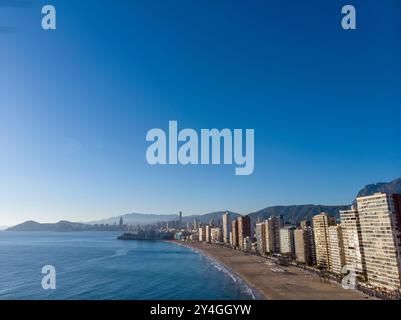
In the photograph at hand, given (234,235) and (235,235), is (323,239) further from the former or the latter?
(234,235)

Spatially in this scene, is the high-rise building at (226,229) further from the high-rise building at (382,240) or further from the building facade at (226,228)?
the high-rise building at (382,240)

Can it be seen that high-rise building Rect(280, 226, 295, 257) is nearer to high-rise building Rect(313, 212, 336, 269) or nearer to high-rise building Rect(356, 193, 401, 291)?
high-rise building Rect(313, 212, 336, 269)

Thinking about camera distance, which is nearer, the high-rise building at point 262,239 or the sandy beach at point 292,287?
the sandy beach at point 292,287

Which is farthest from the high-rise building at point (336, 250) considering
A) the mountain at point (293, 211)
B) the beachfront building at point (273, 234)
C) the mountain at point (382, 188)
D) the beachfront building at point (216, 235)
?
the mountain at point (293, 211)

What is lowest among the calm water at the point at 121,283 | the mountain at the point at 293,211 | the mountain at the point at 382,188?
the calm water at the point at 121,283

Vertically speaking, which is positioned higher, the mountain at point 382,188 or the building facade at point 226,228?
the mountain at point 382,188

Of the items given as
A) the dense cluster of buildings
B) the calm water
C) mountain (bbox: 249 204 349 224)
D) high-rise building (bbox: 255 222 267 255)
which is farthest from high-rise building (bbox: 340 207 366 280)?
mountain (bbox: 249 204 349 224)

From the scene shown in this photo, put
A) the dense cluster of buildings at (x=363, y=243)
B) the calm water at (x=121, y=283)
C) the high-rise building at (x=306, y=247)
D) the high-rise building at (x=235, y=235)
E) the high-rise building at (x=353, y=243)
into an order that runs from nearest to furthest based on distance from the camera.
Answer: the calm water at (x=121, y=283)
the dense cluster of buildings at (x=363, y=243)
the high-rise building at (x=353, y=243)
the high-rise building at (x=306, y=247)
the high-rise building at (x=235, y=235)

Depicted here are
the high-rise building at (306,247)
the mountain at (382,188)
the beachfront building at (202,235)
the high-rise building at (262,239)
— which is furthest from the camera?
the mountain at (382,188)
